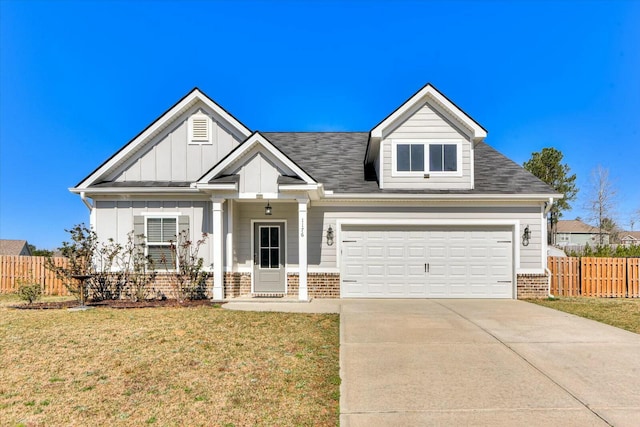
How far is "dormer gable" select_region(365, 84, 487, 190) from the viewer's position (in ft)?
Answer: 39.2

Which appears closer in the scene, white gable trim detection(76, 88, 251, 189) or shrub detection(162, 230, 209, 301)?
shrub detection(162, 230, 209, 301)

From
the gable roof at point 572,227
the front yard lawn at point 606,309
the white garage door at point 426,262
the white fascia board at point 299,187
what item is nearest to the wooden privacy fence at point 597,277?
the front yard lawn at point 606,309

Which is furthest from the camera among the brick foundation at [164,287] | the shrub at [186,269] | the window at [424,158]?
the window at [424,158]

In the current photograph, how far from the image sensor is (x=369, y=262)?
11875 millimetres

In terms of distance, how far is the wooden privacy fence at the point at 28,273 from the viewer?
13934 millimetres

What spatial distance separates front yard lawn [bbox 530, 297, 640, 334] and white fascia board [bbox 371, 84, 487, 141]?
215 inches

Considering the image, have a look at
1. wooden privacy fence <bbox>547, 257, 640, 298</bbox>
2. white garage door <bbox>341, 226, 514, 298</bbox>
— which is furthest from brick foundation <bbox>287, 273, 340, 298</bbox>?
wooden privacy fence <bbox>547, 257, 640, 298</bbox>

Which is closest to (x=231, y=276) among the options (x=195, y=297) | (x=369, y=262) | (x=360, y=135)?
(x=195, y=297)

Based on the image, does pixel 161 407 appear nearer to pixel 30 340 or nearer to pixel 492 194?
pixel 30 340

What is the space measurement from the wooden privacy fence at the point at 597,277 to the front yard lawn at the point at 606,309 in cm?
68

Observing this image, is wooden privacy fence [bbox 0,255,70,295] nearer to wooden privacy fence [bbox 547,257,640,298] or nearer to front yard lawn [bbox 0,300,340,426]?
front yard lawn [bbox 0,300,340,426]

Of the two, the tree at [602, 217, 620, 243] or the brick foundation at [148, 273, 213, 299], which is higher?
the tree at [602, 217, 620, 243]

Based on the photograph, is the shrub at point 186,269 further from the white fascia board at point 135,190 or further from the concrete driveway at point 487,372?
the concrete driveway at point 487,372

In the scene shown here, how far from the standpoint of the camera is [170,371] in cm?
495
